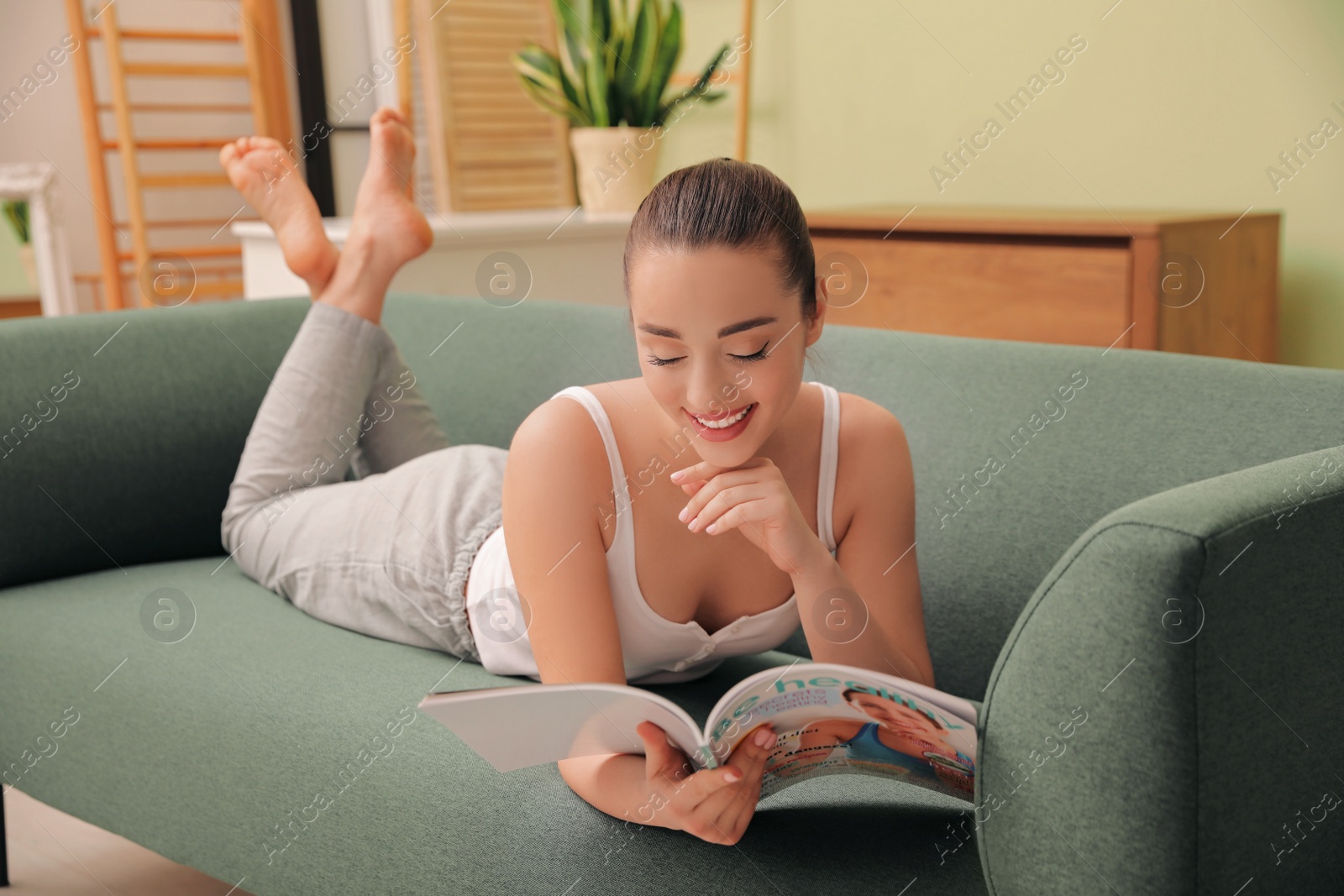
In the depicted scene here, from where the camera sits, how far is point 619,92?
10.6 feet

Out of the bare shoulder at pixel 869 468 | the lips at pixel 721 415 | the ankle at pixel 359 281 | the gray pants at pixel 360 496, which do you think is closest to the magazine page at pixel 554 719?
the lips at pixel 721 415

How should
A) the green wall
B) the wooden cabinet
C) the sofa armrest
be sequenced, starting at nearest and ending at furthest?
1. the sofa armrest
2. the wooden cabinet
3. the green wall

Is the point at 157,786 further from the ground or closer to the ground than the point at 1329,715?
closer to the ground

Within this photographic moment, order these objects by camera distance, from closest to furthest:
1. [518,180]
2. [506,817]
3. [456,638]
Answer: [506,817]
[456,638]
[518,180]

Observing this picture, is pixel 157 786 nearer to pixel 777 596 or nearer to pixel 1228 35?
pixel 777 596

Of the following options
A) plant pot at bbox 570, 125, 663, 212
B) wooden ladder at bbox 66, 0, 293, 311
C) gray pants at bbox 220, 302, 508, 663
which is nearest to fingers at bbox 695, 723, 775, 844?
gray pants at bbox 220, 302, 508, 663

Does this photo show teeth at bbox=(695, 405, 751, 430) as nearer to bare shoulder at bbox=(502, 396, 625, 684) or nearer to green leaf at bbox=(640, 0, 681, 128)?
bare shoulder at bbox=(502, 396, 625, 684)

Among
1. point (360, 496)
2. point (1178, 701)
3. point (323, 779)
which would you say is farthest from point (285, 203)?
point (1178, 701)

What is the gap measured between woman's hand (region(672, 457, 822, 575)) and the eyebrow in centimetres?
10

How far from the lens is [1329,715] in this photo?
32.0 inches

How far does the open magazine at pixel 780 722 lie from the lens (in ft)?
2.46

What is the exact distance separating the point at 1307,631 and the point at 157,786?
1.11 meters

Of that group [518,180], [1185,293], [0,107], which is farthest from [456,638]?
[0,107]

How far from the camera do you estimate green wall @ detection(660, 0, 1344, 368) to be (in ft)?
7.86
